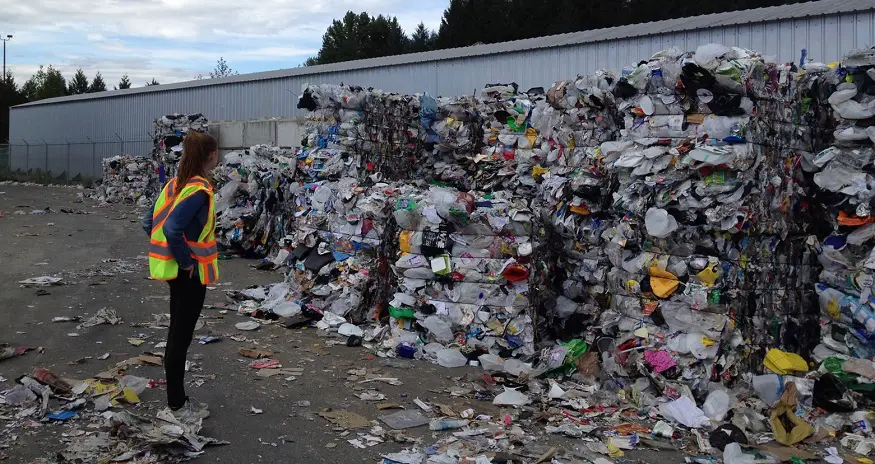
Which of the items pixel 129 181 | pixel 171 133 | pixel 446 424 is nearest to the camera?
pixel 446 424

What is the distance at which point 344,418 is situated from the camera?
13.2 feet

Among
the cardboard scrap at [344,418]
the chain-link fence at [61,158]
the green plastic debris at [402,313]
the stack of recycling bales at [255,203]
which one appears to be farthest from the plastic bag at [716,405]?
the chain-link fence at [61,158]

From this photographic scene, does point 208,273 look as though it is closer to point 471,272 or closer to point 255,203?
point 471,272

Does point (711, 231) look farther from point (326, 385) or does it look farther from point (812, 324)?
point (326, 385)

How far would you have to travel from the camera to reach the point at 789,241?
4.78 m

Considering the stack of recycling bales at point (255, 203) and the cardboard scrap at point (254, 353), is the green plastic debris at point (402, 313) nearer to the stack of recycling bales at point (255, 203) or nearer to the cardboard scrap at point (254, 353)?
the cardboard scrap at point (254, 353)

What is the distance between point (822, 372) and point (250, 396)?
3.46 metres

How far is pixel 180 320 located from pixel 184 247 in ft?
1.32

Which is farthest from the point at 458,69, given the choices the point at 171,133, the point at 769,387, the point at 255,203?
the point at 769,387

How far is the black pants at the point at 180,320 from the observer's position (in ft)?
12.2

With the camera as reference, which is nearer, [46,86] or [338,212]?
[338,212]

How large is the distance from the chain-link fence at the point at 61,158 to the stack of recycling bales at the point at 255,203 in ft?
54.1

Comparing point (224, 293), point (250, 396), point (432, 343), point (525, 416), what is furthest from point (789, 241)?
point (224, 293)

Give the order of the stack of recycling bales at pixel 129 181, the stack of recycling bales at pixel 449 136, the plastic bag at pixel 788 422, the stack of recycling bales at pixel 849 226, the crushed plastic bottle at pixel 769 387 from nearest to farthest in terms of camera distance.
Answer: the plastic bag at pixel 788 422
the crushed plastic bottle at pixel 769 387
the stack of recycling bales at pixel 849 226
the stack of recycling bales at pixel 449 136
the stack of recycling bales at pixel 129 181
